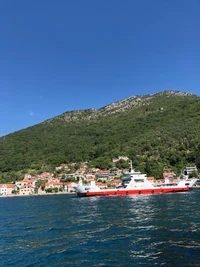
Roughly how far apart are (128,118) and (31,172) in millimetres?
82628

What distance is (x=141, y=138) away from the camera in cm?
15162

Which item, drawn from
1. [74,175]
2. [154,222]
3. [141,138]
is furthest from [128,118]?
[154,222]

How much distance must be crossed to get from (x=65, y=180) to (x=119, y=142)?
48.9 m

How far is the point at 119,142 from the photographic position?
525 ft

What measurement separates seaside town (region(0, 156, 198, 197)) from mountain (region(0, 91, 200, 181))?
6.39 metres

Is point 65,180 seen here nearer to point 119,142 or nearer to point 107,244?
point 119,142

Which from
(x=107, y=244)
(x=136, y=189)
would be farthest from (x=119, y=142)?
(x=107, y=244)

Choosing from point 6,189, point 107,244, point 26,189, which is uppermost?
point 6,189

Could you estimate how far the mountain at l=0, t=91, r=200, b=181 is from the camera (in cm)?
12494

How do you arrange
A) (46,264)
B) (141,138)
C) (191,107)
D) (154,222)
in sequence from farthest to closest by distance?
(191,107)
(141,138)
(154,222)
(46,264)

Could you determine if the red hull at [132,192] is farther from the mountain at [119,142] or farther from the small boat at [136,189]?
the mountain at [119,142]

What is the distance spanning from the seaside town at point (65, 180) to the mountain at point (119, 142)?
6.39m

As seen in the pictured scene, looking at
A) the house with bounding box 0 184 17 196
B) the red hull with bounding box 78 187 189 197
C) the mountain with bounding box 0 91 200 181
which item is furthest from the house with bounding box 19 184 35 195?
the red hull with bounding box 78 187 189 197

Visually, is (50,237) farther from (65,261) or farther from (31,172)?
(31,172)
